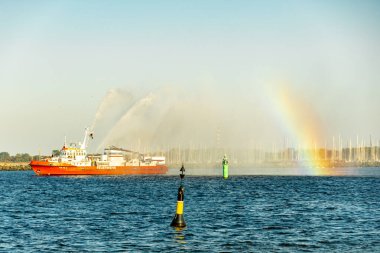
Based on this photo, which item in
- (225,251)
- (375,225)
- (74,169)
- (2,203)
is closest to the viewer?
(225,251)

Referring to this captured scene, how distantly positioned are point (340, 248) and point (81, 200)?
4830 cm

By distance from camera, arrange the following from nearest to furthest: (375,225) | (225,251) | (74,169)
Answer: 1. (225,251)
2. (375,225)
3. (74,169)

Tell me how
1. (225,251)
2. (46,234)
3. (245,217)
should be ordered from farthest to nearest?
(245,217) < (46,234) < (225,251)

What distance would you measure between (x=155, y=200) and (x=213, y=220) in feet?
86.7

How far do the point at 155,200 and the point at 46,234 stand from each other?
3603 centimetres

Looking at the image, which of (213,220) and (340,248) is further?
(213,220)

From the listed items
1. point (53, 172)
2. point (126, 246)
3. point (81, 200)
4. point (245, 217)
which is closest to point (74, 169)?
point (53, 172)

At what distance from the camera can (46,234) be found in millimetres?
46688

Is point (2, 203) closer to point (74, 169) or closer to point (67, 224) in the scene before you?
point (67, 224)

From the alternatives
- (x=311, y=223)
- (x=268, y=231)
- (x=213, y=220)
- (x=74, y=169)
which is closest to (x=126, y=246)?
(x=268, y=231)

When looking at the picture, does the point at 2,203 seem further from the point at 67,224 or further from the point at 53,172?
the point at 53,172

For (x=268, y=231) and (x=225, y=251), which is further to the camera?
(x=268, y=231)

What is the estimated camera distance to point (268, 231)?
49250 millimetres

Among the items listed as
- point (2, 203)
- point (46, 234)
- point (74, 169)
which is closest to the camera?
point (46, 234)
